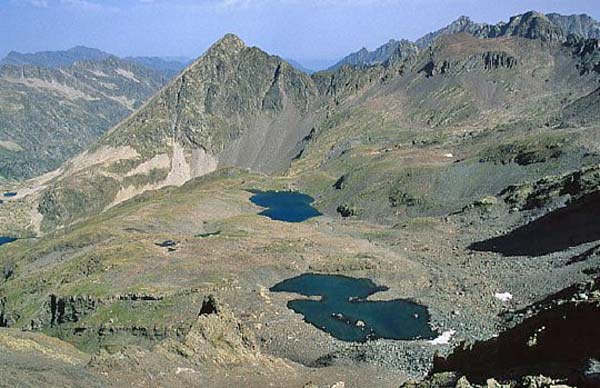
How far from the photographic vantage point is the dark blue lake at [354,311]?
80062mm

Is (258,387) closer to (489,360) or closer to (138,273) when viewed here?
(489,360)

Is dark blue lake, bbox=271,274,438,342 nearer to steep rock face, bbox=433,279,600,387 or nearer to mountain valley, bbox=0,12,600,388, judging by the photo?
mountain valley, bbox=0,12,600,388

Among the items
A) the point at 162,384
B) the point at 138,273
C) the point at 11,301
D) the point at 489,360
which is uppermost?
the point at 489,360

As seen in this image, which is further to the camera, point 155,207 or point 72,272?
point 155,207

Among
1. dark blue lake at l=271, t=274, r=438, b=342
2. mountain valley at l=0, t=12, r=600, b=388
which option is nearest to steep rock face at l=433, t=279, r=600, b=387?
mountain valley at l=0, t=12, r=600, b=388

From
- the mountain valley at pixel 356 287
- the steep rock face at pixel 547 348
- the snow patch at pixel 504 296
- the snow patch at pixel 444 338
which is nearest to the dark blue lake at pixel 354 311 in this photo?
the mountain valley at pixel 356 287

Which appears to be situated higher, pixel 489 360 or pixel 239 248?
pixel 489 360

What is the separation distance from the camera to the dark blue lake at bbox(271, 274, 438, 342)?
80062mm

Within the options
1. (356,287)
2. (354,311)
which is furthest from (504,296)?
(356,287)

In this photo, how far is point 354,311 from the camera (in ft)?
292

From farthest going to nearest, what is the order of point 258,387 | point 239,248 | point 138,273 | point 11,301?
1. point 239,248
2. point 11,301
3. point 138,273
4. point 258,387

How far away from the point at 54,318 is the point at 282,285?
3925 centimetres

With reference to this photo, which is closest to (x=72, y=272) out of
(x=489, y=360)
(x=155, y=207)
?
(x=155, y=207)

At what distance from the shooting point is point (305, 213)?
611 ft
